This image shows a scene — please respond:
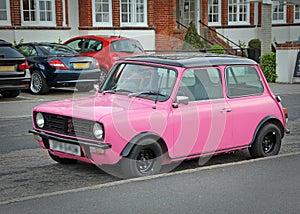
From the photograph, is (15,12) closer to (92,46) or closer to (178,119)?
(92,46)

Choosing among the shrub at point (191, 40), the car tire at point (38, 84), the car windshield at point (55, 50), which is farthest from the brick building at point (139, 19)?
the car tire at point (38, 84)

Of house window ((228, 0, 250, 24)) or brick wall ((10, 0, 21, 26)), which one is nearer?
brick wall ((10, 0, 21, 26))

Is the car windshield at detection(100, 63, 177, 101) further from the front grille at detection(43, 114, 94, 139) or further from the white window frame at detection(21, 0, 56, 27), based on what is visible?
the white window frame at detection(21, 0, 56, 27)

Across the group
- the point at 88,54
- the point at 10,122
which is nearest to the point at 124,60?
the point at 10,122

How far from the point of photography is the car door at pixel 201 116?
7406mm

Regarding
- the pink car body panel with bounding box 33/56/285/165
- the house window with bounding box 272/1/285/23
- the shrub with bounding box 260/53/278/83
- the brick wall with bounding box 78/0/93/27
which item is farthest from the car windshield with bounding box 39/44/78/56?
the house window with bounding box 272/1/285/23

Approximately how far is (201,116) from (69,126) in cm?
178

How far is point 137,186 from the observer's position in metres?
6.42

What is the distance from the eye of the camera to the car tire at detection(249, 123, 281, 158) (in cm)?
838

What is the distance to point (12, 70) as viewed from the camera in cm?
1506

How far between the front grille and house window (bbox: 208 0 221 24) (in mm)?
23764

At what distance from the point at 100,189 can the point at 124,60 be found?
2.58m

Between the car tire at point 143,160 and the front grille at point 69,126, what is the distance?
0.56 meters

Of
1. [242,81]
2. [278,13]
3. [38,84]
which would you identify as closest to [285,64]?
[38,84]
